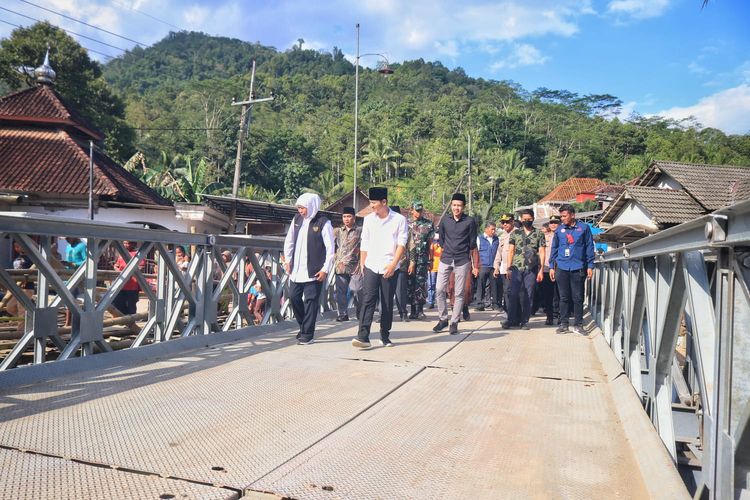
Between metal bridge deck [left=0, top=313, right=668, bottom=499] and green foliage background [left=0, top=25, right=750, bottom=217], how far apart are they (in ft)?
71.5

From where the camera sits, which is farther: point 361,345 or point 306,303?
point 306,303

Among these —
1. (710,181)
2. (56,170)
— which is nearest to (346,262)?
(710,181)

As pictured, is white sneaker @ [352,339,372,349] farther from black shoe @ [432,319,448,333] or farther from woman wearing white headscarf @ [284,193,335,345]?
black shoe @ [432,319,448,333]

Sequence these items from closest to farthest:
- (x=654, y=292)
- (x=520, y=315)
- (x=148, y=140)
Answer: (x=654, y=292) < (x=520, y=315) < (x=148, y=140)

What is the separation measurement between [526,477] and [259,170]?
5034cm

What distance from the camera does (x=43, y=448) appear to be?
115 inches

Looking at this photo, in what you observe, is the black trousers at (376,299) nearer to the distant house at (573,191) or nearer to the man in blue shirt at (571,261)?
the man in blue shirt at (571,261)

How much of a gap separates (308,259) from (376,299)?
0.88 meters

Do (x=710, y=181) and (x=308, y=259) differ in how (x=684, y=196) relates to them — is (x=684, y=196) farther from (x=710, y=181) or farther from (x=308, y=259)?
(x=308, y=259)

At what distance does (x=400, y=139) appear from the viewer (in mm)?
64750

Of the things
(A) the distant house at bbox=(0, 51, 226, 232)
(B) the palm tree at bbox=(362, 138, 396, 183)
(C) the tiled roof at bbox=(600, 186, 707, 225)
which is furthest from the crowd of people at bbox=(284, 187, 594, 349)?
(B) the palm tree at bbox=(362, 138, 396, 183)

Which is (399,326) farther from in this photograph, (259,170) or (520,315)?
(259,170)

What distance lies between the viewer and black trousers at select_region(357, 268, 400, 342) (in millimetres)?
6058

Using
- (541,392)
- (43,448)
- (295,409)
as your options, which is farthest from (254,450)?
(541,392)
